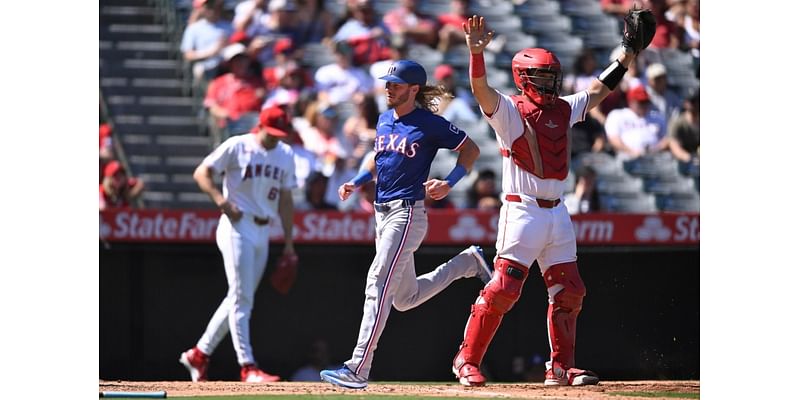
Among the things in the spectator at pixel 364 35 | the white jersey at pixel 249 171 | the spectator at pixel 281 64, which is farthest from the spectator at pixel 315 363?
the spectator at pixel 364 35

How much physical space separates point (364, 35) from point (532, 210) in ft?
19.5

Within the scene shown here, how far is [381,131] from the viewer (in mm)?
6641

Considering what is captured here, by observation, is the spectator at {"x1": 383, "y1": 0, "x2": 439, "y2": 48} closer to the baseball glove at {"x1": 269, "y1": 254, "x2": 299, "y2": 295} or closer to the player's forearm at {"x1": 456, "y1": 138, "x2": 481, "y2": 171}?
the baseball glove at {"x1": 269, "y1": 254, "x2": 299, "y2": 295}

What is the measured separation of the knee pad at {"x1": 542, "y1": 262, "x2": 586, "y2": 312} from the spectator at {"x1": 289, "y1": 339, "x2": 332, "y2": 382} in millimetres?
3530

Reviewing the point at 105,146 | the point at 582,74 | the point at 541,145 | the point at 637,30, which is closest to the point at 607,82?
the point at 637,30

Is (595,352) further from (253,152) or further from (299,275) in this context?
(253,152)

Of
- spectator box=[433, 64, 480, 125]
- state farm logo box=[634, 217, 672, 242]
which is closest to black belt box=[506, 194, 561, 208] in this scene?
state farm logo box=[634, 217, 672, 242]

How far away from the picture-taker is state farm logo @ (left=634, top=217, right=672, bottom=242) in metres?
9.67

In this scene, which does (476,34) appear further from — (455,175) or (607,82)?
(607,82)

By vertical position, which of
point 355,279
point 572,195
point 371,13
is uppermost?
point 371,13

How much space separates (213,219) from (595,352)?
120 inches

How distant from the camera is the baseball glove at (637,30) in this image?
22.1 ft

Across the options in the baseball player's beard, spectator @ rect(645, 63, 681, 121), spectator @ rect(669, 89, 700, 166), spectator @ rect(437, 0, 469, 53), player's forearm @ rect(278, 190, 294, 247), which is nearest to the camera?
the baseball player's beard

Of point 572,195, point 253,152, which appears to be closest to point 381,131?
point 253,152
